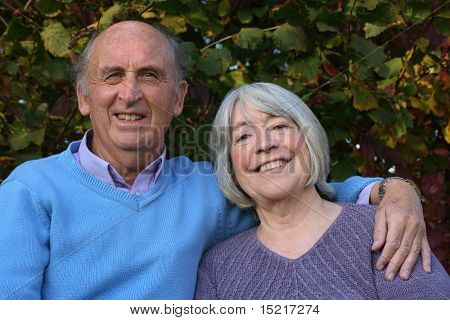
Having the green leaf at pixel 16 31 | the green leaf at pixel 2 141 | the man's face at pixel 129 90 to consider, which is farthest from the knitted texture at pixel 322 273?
the green leaf at pixel 16 31

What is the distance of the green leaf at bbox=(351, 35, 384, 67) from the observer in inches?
78.0

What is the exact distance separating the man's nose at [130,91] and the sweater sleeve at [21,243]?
0.35 m

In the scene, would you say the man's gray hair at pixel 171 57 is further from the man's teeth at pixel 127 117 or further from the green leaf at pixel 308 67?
the green leaf at pixel 308 67

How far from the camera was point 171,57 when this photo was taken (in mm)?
2014

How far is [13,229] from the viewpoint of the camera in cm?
169

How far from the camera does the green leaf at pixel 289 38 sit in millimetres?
2002

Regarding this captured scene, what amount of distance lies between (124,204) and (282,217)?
42 cm

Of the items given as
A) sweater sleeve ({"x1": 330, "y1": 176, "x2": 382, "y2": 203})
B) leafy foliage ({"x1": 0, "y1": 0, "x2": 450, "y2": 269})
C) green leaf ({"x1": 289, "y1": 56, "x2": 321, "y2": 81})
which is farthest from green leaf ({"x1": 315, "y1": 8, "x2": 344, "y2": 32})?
sweater sleeve ({"x1": 330, "y1": 176, "x2": 382, "y2": 203})

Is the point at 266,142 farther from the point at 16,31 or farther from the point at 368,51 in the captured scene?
the point at 16,31

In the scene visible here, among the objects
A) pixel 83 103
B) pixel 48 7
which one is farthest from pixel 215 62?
pixel 48 7

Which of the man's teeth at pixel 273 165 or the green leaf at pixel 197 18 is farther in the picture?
the green leaf at pixel 197 18

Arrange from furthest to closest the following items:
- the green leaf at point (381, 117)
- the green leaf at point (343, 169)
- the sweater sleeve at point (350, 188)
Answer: the green leaf at point (343, 169) < the green leaf at point (381, 117) < the sweater sleeve at point (350, 188)

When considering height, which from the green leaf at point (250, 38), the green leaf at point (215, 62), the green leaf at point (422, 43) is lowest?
the green leaf at point (215, 62)
